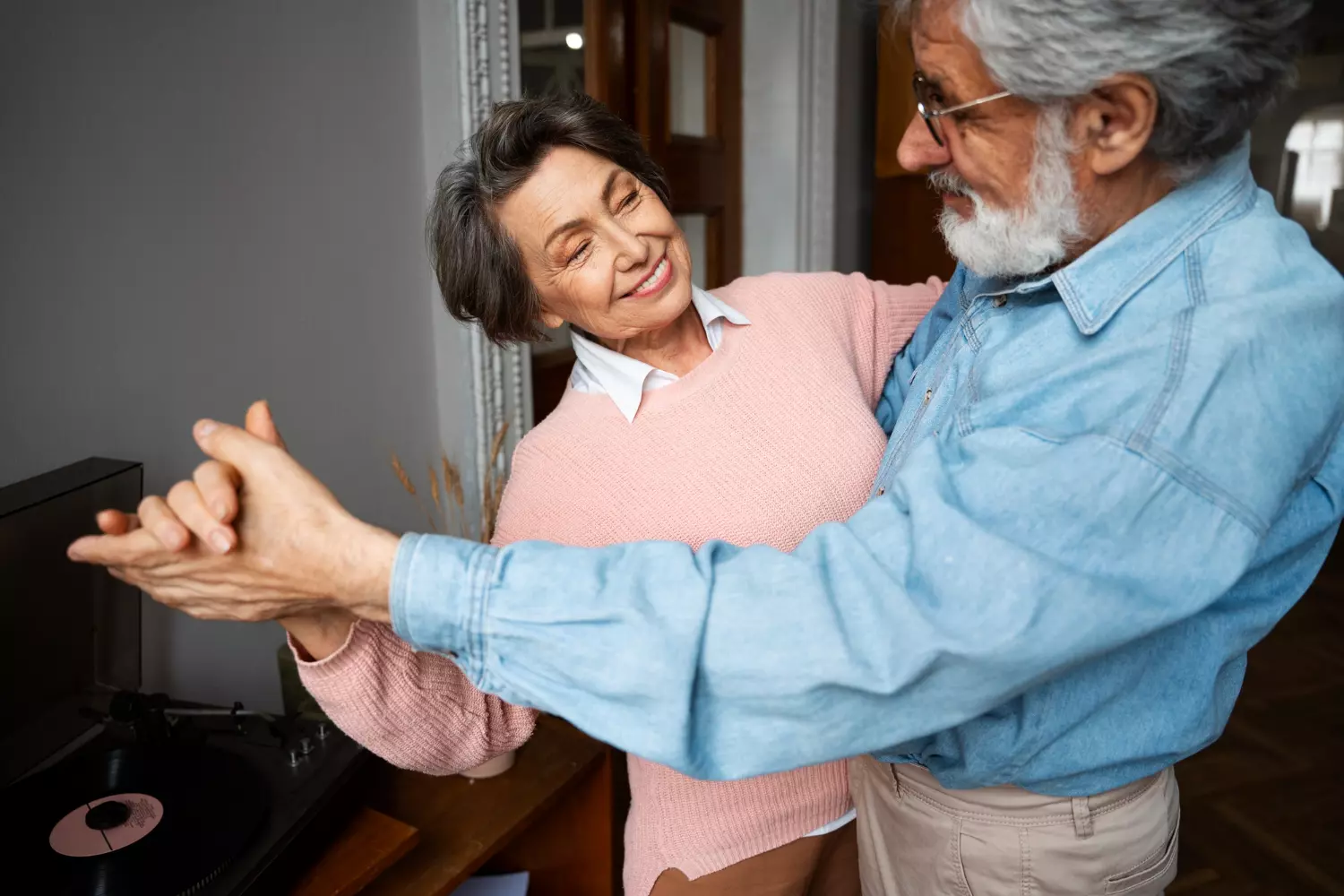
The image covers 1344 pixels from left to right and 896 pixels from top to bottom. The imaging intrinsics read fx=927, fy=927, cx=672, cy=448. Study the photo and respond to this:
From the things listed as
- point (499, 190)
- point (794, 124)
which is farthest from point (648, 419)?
point (794, 124)

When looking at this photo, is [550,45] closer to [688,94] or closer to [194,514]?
[688,94]

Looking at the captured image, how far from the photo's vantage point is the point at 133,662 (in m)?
1.28

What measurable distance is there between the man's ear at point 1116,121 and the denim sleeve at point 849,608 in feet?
0.81

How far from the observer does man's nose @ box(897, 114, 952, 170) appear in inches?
33.0

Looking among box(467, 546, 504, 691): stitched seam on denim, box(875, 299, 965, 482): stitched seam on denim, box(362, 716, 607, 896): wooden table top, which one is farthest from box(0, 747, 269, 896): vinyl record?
box(875, 299, 965, 482): stitched seam on denim

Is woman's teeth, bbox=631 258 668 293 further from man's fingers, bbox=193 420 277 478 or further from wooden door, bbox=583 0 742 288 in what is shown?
wooden door, bbox=583 0 742 288

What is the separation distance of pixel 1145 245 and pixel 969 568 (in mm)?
323

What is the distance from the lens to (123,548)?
679 millimetres

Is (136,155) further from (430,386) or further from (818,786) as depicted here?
(818,786)

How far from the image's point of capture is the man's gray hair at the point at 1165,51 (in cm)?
65

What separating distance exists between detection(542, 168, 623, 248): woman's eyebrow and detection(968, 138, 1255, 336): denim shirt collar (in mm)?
582

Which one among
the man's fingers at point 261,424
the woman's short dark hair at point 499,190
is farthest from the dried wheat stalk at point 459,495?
the man's fingers at point 261,424

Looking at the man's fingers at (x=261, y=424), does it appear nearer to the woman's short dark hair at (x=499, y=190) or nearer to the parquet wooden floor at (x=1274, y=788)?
the woman's short dark hair at (x=499, y=190)

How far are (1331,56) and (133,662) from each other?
14.6 ft
